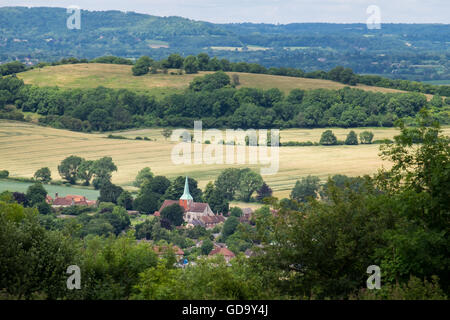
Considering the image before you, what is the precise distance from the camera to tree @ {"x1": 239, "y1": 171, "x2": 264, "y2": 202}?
214ft

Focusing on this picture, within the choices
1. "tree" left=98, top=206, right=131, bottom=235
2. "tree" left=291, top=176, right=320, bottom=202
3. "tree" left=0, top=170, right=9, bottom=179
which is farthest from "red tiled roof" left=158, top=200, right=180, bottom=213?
"tree" left=0, top=170, right=9, bottom=179

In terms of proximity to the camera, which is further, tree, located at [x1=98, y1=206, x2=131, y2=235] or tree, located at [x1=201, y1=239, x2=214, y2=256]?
tree, located at [x1=98, y1=206, x2=131, y2=235]

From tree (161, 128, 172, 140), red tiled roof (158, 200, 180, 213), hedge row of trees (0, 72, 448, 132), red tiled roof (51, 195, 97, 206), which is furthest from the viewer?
hedge row of trees (0, 72, 448, 132)

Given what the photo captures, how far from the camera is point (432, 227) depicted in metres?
15.7

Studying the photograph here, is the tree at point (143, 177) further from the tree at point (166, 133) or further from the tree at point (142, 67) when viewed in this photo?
the tree at point (142, 67)

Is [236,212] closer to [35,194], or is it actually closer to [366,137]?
[35,194]

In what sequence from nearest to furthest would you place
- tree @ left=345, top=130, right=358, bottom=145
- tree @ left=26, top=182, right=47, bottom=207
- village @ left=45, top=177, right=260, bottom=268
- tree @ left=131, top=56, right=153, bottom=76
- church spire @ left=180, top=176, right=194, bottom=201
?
village @ left=45, top=177, right=260, bottom=268 < tree @ left=26, top=182, right=47, bottom=207 < church spire @ left=180, top=176, right=194, bottom=201 < tree @ left=345, top=130, right=358, bottom=145 < tree @ left=131, top=56, right=153, bottom=76

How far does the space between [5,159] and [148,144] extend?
1659 centimetres

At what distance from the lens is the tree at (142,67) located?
12079 centimetres

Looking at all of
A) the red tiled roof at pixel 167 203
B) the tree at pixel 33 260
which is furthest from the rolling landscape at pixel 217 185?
the red tiled roof at pixel 167 203

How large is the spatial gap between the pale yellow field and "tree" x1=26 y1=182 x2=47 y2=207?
8556 mm

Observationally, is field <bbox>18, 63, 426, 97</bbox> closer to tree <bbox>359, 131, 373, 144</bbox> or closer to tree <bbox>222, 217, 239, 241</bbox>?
tree <bbox>359, 131, 373, 144</bbox>

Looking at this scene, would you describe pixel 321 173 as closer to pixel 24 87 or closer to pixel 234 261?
pixel 234 261
